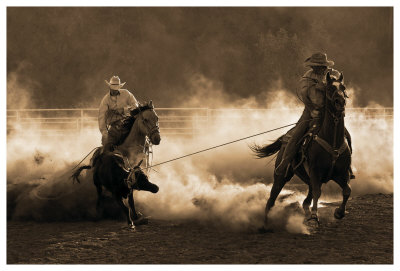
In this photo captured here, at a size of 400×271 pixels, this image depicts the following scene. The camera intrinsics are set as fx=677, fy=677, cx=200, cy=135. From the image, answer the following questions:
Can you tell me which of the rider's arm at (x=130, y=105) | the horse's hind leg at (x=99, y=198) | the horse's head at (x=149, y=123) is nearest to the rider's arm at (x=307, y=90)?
the horse's head at (x=149, y=123)

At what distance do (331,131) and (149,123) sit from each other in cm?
246

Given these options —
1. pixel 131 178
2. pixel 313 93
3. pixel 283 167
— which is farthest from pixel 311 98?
pixel 131 178

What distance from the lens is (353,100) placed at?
3369 centimetres

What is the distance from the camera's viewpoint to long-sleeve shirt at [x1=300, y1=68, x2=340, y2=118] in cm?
875

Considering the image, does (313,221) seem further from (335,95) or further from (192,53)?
(192,53)

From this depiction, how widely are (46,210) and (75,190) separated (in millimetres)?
563

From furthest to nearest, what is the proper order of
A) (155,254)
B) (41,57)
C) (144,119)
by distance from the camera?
(41,57), (144,119), (155,254)

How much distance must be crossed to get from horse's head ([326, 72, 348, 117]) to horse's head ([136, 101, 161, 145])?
2.31m

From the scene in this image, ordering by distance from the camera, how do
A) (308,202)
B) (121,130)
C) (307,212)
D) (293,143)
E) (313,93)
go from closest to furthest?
(313,93) < (293,143) < (307,212) < (308,202) < (121,130)

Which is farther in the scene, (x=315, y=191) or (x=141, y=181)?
(x=141, y=181)

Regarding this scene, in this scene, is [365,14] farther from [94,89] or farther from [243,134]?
[243,134]

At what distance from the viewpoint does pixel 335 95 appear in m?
8.47

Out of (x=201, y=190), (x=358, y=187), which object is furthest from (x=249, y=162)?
(x=201, y=190)

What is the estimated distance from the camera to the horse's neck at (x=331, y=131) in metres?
8.71
